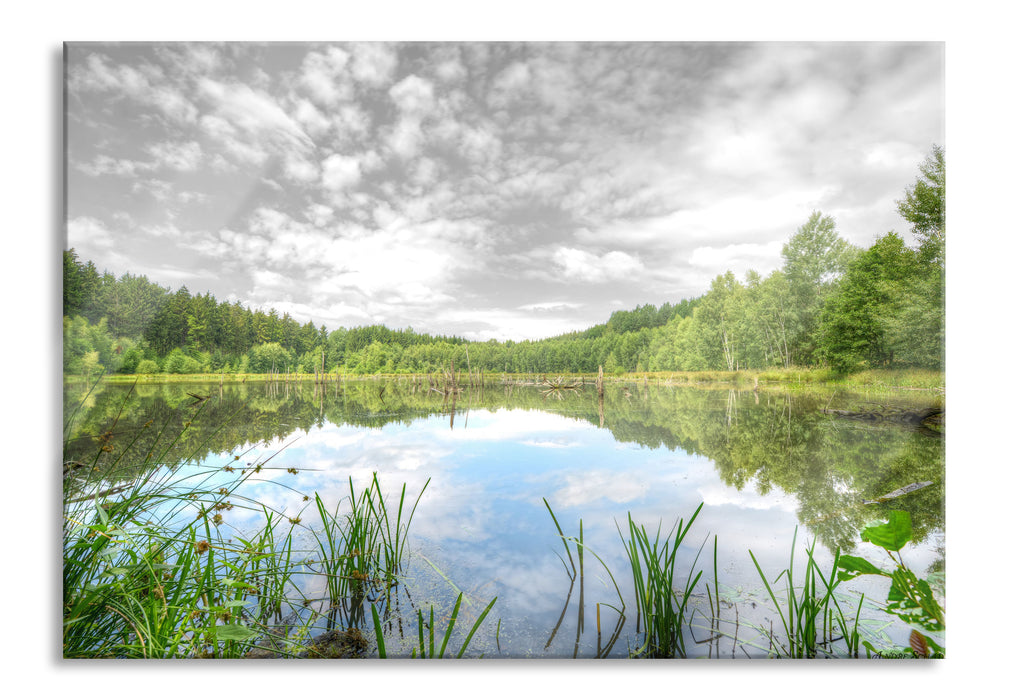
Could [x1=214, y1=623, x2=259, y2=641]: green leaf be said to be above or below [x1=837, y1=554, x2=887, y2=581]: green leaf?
below

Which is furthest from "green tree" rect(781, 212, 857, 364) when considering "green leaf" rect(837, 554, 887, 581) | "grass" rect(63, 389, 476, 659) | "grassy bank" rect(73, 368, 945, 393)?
"grass" rect(63, 389, 476, 659)

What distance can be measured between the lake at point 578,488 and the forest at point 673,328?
0.17m

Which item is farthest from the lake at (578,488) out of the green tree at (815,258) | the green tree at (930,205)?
the green tree at (930,205)

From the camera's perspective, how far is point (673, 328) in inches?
91.0

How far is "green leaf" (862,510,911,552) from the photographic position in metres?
1.49

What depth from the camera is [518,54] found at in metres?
1.97

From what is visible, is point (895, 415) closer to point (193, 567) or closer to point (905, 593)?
point (905, 593)

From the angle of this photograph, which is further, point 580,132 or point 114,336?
point 580,132

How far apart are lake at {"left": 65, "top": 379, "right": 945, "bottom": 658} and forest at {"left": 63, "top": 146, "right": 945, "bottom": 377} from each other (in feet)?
0.56

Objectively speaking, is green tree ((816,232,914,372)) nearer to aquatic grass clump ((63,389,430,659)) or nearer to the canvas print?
the canvas print
